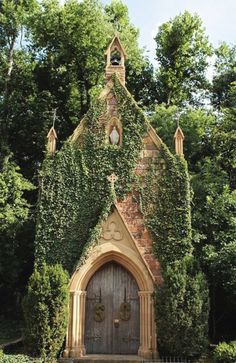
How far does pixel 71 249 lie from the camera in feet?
46.5

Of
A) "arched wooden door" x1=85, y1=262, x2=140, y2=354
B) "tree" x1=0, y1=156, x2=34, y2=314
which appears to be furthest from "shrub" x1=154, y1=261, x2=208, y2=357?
"tree" x1=0, y1=156, x2=34, y2=314

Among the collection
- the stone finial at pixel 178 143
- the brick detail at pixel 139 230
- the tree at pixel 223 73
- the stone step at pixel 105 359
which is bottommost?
the stone step at pixel 105 359

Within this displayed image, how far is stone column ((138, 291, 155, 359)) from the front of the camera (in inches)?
511

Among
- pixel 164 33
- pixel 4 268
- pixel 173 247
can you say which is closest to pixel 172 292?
pixel 173 247

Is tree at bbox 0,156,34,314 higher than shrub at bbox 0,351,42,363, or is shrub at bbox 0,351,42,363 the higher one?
tree at bbox 0,156,34,314

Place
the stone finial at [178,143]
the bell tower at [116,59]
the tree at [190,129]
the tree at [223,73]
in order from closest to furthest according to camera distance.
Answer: the stone finial at [178,143]
the bell tower at [116,59]
the tree at [190,129]
the tree at [223,73]

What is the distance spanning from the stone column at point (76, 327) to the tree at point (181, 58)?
55.3 ft

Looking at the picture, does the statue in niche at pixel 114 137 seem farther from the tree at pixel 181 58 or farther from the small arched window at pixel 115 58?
the tree at pixel 181 58

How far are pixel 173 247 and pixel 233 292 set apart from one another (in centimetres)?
259

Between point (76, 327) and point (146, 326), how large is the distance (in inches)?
89.7

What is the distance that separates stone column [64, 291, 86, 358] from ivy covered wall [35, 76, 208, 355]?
999 mm

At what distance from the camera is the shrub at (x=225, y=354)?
1098cm

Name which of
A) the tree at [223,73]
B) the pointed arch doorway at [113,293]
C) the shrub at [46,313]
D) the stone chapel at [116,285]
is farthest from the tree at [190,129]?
the shrub at [46,313]

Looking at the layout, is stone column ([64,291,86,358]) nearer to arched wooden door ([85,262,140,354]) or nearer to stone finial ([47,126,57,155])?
arched wooden door ([85,262,140,354])
